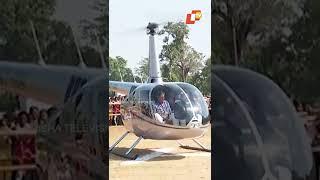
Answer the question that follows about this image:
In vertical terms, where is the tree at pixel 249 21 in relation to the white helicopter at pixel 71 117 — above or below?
above

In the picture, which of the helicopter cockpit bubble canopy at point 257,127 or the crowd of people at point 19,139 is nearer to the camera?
the crowd of people at point 19,139

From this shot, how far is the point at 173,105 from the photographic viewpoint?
11148 mm

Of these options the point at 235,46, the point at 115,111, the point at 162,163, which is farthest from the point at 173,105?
the point at 235,46

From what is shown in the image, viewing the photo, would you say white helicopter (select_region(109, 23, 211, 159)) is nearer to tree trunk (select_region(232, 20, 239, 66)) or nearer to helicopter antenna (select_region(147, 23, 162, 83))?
helicopter antenna (select_region(147, 23, 162, 83))

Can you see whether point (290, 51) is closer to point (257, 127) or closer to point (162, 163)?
point (257, 127)

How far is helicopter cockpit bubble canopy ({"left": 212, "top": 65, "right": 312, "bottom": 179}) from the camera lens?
321 centimetres

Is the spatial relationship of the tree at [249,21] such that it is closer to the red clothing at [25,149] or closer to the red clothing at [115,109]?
the red clothing at [25,149]

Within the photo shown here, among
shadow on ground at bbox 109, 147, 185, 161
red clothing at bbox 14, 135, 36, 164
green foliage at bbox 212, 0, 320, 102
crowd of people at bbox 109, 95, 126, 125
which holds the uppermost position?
green foliage at bbox 212, 0, 320, 102

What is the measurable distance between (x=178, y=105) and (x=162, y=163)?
57.7 inches

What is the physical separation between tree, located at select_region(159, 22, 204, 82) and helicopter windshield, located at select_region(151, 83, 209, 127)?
9735mm

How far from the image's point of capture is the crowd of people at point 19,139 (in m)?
3.09

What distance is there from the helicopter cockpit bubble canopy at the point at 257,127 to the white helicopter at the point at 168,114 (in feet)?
25.2

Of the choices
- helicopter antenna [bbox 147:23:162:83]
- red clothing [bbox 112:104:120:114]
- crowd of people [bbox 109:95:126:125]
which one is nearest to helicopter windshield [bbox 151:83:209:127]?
helicopter antenna [bbox 147:23:162:83]

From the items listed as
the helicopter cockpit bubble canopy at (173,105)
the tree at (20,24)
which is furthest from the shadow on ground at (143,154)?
the tree at (20,24)
